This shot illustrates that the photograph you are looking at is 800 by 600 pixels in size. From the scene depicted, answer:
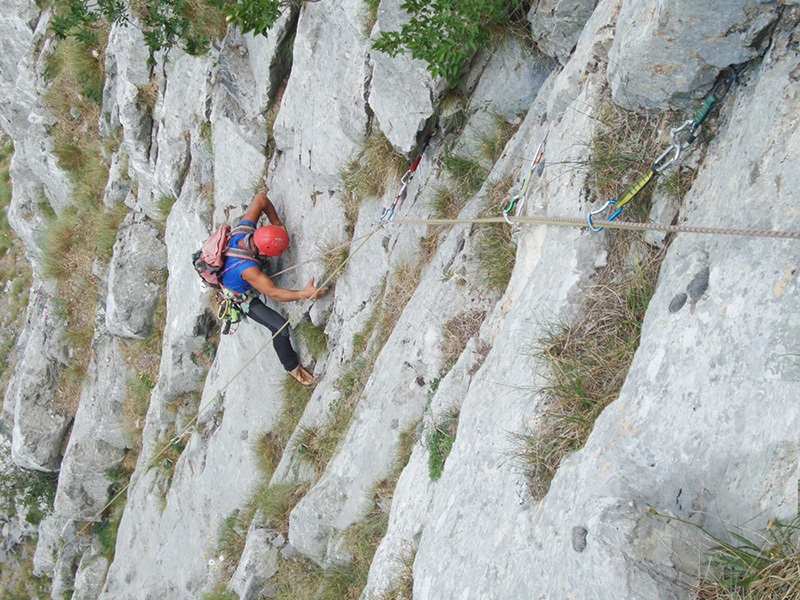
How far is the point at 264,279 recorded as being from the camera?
7.31 metres

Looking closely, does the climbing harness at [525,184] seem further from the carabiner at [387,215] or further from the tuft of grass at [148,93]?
the tuft of grass at [148,93]

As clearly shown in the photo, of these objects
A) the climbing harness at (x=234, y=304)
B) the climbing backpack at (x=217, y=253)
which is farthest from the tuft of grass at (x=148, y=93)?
the climbing harness at (x=234, y=304)

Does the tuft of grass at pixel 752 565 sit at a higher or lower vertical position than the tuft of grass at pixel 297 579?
higher

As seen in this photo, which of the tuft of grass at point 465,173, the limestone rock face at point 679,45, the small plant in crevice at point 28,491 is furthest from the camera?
Answer: the small plant in crevice at point 28,491

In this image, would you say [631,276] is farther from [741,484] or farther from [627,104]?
[741,484]

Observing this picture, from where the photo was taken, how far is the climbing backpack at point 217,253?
7.30 meters

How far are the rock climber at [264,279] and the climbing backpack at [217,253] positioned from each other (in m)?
0.04

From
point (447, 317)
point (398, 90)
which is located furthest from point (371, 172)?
point (447, 317)

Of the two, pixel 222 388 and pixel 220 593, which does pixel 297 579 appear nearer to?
pixel 220 593

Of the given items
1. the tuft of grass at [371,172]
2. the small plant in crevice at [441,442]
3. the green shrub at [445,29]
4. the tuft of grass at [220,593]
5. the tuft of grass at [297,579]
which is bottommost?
the tuft of grass at [220,593]

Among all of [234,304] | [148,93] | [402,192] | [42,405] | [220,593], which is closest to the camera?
[402,192]

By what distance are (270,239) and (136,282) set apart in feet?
15.7

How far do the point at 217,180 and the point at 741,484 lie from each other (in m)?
7.62

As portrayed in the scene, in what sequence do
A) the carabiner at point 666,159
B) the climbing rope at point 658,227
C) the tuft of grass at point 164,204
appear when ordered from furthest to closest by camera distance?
1. the tuft of grass at point 164,204
2. the carabiner at point 666,159
3. the climbing rope at point 658,227
